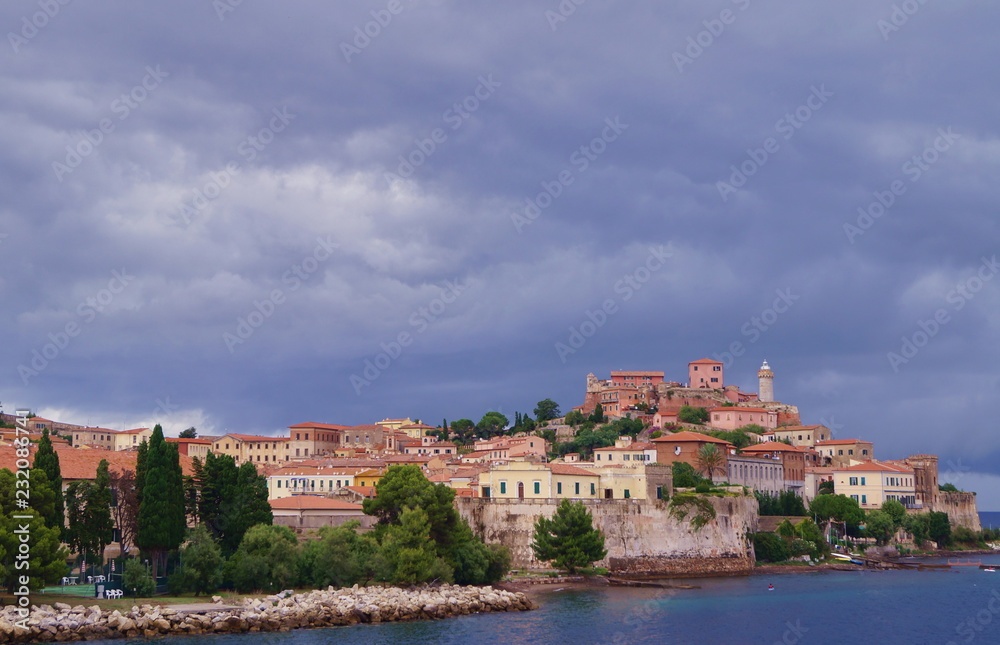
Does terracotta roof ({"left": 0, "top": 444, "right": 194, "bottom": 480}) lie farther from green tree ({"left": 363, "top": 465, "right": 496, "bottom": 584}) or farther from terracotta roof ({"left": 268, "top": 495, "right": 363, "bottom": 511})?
green tree ({"left": 363, "top": 465, "right": 496, "bottom": 584})

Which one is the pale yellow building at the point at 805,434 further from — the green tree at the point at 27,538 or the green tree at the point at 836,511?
the green tree at the point at 27,538

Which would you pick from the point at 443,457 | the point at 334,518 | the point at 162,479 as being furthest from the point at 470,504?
the point at 443,457

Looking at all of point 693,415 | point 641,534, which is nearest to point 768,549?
point 641,534

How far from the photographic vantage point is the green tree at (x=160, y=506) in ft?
147

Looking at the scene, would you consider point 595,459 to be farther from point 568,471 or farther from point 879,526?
point 879,526

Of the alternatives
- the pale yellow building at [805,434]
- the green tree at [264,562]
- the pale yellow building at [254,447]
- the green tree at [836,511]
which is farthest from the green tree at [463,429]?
the green tree at [264,562]

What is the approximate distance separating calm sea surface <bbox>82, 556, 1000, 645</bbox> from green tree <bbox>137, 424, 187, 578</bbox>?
675 centimetres

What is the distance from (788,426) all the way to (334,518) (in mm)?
70027

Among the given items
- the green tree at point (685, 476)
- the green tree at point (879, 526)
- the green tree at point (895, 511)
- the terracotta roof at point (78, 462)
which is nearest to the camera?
the terracotta roof at point (78, 462)

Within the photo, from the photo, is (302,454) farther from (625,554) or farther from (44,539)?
(44,539)

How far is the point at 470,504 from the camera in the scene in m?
64.0

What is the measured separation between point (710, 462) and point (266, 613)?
4793cm

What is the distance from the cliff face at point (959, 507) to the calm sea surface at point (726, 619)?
3657cm

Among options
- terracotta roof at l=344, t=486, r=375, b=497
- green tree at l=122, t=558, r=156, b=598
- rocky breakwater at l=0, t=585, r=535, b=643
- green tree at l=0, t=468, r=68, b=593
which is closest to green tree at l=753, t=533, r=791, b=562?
terracotta roof at l=344, t=486, r=375, b=497
